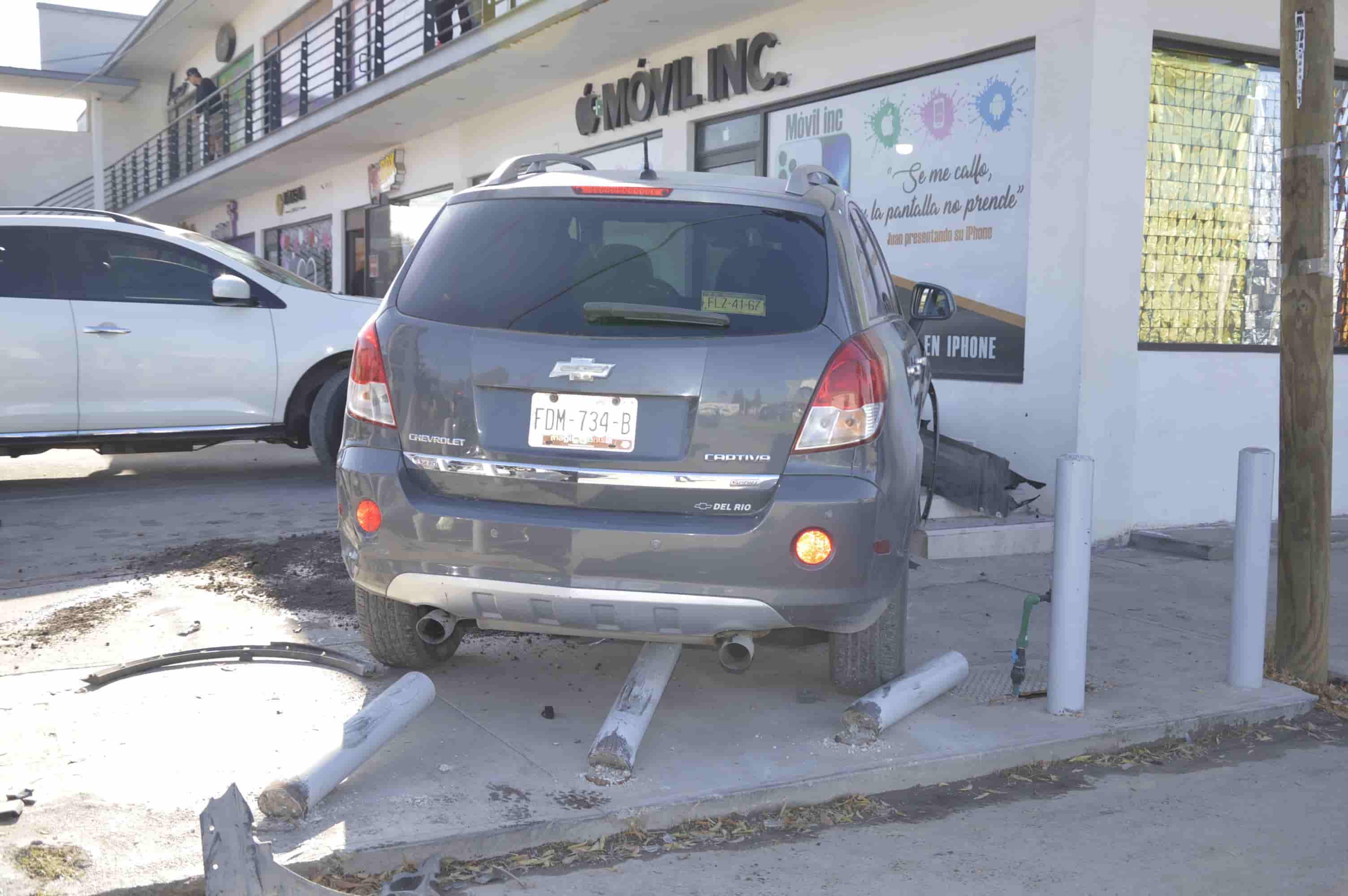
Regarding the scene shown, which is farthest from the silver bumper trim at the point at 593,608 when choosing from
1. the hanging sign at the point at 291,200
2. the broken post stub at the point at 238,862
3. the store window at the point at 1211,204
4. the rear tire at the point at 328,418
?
the hanging sign at the point at 291,200

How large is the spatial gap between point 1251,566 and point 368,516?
325cm

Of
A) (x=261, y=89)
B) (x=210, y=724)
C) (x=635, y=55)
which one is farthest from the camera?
(x=261, y=89)

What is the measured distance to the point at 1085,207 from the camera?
301 inches

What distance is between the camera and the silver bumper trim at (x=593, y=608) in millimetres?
3623

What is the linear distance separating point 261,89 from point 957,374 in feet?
59.5

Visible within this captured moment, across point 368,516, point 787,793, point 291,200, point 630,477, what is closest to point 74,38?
point 291,200

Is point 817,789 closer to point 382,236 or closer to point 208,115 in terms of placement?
point 382,236

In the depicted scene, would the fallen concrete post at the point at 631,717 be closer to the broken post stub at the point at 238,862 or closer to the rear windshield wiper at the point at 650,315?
the broken post stub at the point at 238,862

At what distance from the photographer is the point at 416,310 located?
3.96 m

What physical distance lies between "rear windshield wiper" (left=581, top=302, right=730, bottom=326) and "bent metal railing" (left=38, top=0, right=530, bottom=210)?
8.69m

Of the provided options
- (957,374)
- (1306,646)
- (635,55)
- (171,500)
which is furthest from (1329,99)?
(635,55)

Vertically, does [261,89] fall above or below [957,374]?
above

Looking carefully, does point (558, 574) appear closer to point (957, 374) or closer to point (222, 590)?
point (222, 590)

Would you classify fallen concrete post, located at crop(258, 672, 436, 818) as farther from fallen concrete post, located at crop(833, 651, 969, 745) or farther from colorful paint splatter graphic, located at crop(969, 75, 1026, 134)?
colorful paint splatter graphic, located at crop(969, 75, 1026, 134)
